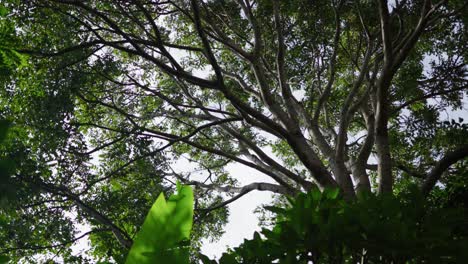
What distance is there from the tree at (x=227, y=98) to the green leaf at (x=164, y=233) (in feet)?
11.7

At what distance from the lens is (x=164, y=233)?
3.28 ft

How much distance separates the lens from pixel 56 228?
23.2ft

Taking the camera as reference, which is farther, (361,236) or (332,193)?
(332,193)

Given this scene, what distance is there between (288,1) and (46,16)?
14.9ft

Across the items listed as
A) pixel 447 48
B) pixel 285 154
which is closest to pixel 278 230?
pixel 447 48

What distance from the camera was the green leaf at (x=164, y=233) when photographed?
98cm

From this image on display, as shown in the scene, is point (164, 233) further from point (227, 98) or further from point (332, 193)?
point (227, 98)

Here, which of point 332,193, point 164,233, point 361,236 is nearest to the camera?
point 164,233

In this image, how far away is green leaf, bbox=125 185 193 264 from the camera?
975mm

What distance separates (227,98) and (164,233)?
13.2 ft

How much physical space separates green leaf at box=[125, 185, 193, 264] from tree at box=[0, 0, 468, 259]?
3581mm

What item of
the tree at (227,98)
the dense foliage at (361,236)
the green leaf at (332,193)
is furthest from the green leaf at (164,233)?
the tree at (227,98)

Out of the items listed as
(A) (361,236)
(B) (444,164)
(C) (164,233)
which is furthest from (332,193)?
(B) (444,164)

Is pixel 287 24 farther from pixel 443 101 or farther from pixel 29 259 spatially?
pixel 29 259
